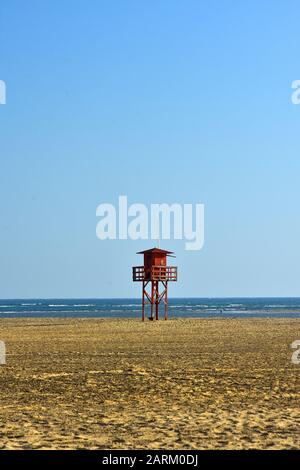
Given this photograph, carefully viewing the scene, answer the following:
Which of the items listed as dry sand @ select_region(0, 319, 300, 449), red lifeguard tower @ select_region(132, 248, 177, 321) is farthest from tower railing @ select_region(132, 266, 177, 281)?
dry sand @ select_region(0, 319, 300, 449)

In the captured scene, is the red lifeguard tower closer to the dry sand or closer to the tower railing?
the tower railing

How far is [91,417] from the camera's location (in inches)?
547

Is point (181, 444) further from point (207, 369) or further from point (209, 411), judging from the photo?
point (207, 369)

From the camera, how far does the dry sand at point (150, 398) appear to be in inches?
464

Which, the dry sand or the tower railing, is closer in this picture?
the dry sand

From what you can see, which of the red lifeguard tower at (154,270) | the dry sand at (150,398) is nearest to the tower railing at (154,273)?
the red lifeguard tower at (154,270)

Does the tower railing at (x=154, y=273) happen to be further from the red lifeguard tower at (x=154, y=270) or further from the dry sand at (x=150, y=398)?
the dry sand at (x=150, y=398)

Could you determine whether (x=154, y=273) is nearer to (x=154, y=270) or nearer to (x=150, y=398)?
(x=154, y=270)

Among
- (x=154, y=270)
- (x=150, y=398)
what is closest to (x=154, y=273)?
(x=154, y=270)

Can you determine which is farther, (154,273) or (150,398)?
(154,273)

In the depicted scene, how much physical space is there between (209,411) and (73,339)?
2247cm

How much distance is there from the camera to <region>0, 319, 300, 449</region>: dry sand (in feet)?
38.7

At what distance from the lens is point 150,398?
16172 mm
